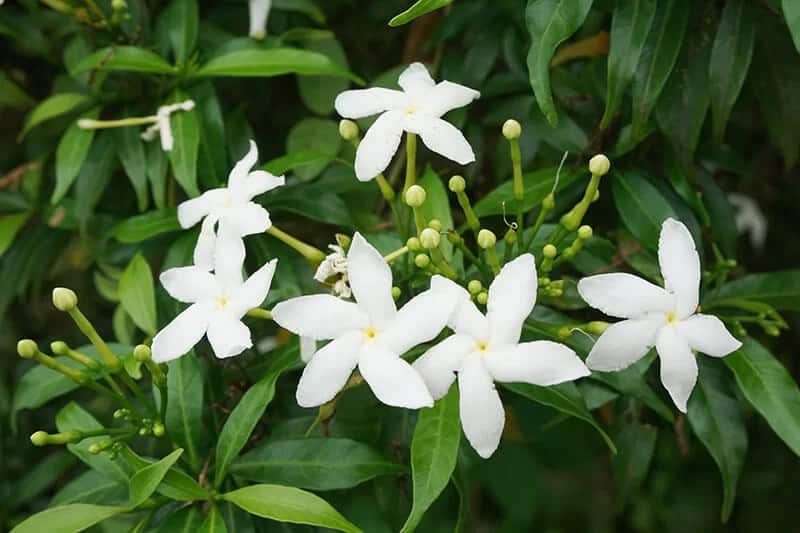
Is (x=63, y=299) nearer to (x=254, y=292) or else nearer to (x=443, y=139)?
(x=254, y=292)

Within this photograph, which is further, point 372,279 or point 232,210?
point 232,210

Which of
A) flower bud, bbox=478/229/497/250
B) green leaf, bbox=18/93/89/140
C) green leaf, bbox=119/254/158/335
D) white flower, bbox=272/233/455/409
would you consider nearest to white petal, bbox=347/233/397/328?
white flower, bbox=272/233/455/409

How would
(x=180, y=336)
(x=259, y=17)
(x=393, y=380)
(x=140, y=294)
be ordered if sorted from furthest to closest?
(x=259, y=17) → (x=140, y=294) → (x=180, y=336) → (x=393, y=380)

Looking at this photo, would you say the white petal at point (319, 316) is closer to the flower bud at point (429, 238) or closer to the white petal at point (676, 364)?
the flower bud at point (429, 238)

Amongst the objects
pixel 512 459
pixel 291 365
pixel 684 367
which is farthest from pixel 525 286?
pixel 512 459

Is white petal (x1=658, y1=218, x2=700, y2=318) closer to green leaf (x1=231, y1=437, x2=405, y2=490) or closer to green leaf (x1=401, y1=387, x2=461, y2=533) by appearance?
green leaf (x1=401, y1=387, x2=461, y2=533)

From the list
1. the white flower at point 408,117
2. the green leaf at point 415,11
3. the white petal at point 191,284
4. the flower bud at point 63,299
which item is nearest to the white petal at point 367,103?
the white flower at point 408,117

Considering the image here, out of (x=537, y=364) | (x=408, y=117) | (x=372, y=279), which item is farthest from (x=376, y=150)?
(x=537, y=364)
